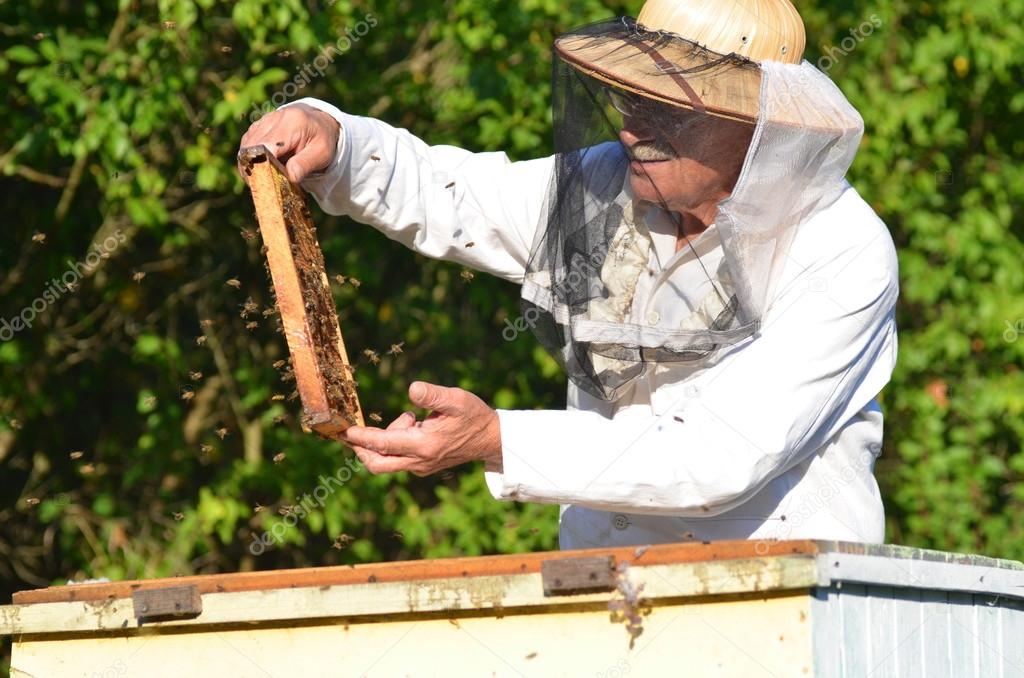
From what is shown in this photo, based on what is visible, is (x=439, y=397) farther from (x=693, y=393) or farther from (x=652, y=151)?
(x=652, y=151)

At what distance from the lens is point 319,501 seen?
5609 millimetres

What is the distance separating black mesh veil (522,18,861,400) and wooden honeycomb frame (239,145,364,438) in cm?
49

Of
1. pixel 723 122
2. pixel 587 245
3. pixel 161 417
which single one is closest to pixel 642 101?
pixel 723 122

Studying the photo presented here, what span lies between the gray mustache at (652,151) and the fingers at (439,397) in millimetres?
785

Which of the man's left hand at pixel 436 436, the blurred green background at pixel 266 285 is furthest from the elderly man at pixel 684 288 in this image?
the blurred green background at pixel 266 285

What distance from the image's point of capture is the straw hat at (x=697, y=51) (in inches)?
110

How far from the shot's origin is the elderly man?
2473mm

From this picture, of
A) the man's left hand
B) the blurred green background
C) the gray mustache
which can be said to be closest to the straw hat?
the gray mustache

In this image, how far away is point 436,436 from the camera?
2.45 meters

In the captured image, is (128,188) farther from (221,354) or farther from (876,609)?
(876,609)

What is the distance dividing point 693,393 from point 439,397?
625 mm

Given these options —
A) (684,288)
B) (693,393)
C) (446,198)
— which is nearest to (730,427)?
(693,393)

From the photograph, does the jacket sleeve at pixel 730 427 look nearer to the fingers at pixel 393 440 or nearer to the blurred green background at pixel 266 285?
the fingers at pixel 393 440

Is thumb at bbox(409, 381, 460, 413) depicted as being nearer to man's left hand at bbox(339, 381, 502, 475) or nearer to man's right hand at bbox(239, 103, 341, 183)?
man's left hand at bbox(339, 381, 502, 475)
